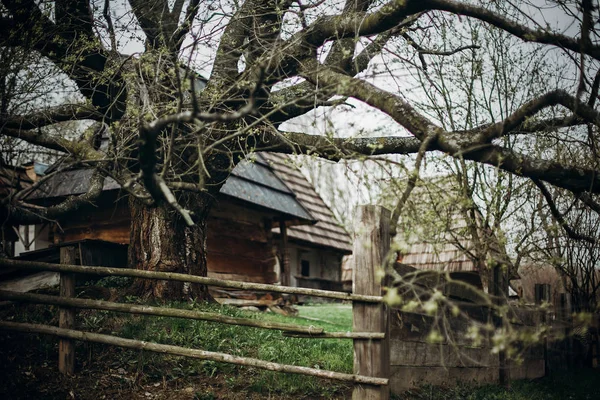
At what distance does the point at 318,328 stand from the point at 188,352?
117 centimetres

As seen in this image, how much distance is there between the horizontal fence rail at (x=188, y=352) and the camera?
437cm

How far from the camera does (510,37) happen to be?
24.7 ft

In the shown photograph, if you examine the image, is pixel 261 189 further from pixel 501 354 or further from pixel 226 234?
pixel 501 354

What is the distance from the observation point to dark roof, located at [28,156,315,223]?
10992 mm

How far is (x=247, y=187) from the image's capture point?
1213 cm

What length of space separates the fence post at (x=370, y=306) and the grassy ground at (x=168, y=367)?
0.53m

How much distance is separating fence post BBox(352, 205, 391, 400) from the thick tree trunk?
293cm

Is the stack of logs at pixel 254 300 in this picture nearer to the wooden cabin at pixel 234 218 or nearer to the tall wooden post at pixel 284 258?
the wooden cabin at pixel 234 218

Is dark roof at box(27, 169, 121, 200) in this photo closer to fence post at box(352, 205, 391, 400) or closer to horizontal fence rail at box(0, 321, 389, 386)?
horizontal fence rail at box(0, 321, 389, 386)

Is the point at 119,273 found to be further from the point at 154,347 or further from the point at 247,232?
the point at 247,232

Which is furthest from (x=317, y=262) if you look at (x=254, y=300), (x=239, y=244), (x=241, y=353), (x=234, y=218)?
(x=241, y=353)

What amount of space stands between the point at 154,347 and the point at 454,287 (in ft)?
10.6

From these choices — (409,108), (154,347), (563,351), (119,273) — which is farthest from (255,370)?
(563,351)

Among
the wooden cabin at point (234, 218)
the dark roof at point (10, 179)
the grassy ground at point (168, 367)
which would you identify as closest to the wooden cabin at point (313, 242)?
the wooden cabin at point (234, 218)
